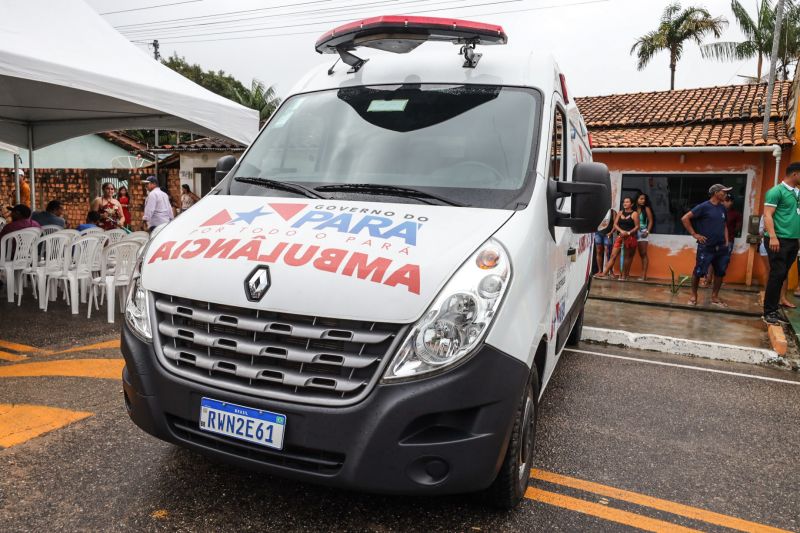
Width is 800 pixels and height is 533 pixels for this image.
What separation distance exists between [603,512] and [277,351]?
179cm

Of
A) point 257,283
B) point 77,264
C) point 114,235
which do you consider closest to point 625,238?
point 114,235

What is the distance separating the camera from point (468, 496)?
284 centimetres

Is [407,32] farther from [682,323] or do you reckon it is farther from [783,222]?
[682,323]

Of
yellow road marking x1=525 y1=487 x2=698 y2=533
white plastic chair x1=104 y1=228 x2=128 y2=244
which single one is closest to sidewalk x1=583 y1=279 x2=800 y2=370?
yellow road marking x1=525 y1=487 x2=698 y2=533

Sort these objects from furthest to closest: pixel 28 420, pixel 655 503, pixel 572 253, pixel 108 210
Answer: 1. pixel 108 210
2. pixel 572 253
3. pixel 28 420
4. pixel 655 503

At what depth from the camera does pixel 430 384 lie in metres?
2.17

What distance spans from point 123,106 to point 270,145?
7091 mm

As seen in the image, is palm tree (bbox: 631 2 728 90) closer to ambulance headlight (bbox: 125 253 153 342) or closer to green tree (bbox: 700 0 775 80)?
green tree (bbox: 700 0 775 80)

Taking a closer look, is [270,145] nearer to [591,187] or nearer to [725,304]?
[591,187]

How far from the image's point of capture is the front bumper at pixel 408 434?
217 centimetres

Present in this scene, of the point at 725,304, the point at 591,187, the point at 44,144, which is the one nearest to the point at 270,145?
the point at 591,187

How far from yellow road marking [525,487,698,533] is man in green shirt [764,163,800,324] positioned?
5.41 m

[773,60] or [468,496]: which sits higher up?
[773,60]

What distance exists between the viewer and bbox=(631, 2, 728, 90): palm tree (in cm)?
2627
